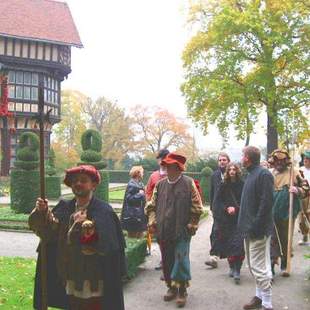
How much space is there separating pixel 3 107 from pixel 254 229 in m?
24.9

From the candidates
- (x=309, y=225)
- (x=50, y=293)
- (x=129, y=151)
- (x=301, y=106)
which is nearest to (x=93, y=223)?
(x=50, y=293)

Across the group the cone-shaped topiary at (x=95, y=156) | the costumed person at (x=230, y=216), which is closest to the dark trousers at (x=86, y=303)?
the costumed person at (x=230, y=216)

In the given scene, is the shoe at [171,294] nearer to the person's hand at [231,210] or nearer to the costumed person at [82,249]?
the person's hand at [231,210]

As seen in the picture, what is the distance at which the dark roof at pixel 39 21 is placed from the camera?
32.5 metres

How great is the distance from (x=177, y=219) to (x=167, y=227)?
0.16 m

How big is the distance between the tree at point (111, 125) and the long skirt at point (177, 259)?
48.5 meters

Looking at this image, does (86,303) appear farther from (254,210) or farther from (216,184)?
(216,184)

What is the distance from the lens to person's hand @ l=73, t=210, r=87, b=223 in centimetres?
408

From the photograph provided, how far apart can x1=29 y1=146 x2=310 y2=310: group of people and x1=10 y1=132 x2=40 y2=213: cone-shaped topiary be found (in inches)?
349

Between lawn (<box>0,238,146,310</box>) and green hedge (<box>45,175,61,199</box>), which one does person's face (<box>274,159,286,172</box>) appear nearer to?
lawn (<box>0,238,146,310</box>)

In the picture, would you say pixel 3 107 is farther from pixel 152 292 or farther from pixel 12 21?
pixel 152 292

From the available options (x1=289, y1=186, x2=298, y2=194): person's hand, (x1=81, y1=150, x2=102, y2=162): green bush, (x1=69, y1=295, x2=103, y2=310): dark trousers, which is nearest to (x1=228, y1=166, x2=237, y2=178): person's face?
(x1=289, y1=186, x2=298, y2=194): person's hand

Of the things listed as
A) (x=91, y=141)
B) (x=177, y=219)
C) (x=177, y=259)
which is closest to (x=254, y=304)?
(x=177, y=259)

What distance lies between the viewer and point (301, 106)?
27.1 metres
